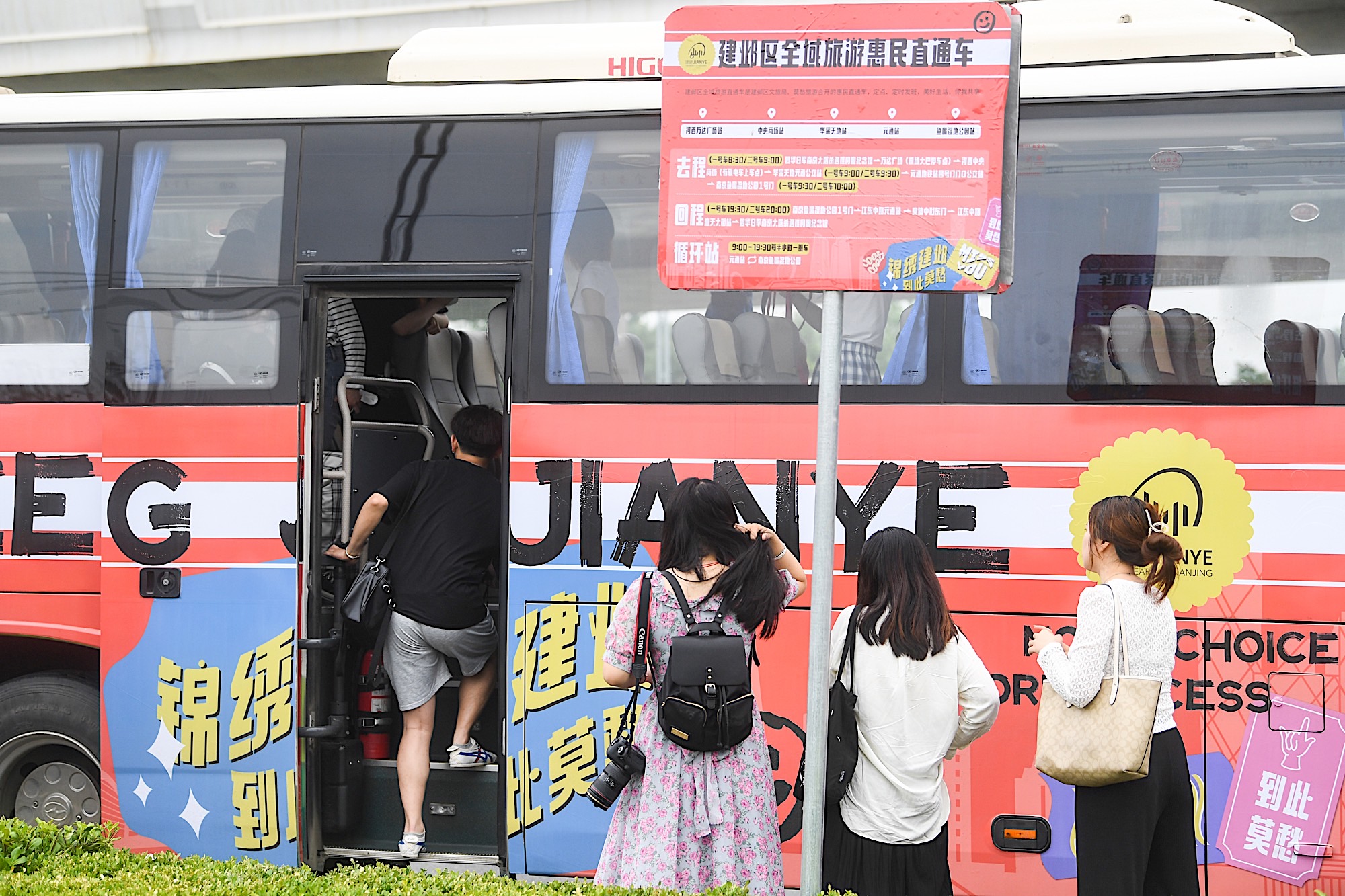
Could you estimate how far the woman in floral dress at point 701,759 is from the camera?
3586 mm

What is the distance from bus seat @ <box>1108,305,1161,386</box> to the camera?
4.44 metres

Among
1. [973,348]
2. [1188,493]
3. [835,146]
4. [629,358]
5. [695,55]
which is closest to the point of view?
[835,146]

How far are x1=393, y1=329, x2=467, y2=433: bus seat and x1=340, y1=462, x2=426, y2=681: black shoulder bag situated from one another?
2.69 feet

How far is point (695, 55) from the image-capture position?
10.1 ft

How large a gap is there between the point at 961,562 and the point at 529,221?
226cm

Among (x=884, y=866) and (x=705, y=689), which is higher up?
(x=705, y=689)

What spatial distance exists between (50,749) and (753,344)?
3.89m

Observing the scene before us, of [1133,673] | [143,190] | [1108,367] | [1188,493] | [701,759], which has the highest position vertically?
[143,190]

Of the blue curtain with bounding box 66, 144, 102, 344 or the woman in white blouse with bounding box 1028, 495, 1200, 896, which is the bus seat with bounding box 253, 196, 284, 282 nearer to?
the blue curtain with bounding box 66, 144, 102, 344

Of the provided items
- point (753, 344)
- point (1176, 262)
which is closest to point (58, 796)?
point (753, 344)

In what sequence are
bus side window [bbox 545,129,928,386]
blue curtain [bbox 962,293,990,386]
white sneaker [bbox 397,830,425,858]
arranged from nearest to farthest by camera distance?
1. blue curtain [bbox 962,293,990,386]
2. bus side window [bbox 545,129,928,386]
3. white sneaker [bbox 397,830,425,858]

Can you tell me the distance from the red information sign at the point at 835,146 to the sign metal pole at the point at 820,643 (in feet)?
0.67

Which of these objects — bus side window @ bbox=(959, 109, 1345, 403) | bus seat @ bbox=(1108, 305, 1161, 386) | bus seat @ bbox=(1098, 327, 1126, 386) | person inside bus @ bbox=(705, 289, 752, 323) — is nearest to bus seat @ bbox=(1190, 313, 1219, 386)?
bus side window @ bbox=(959, 109, 1345, 403)

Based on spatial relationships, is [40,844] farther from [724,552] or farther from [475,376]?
[475,376]
